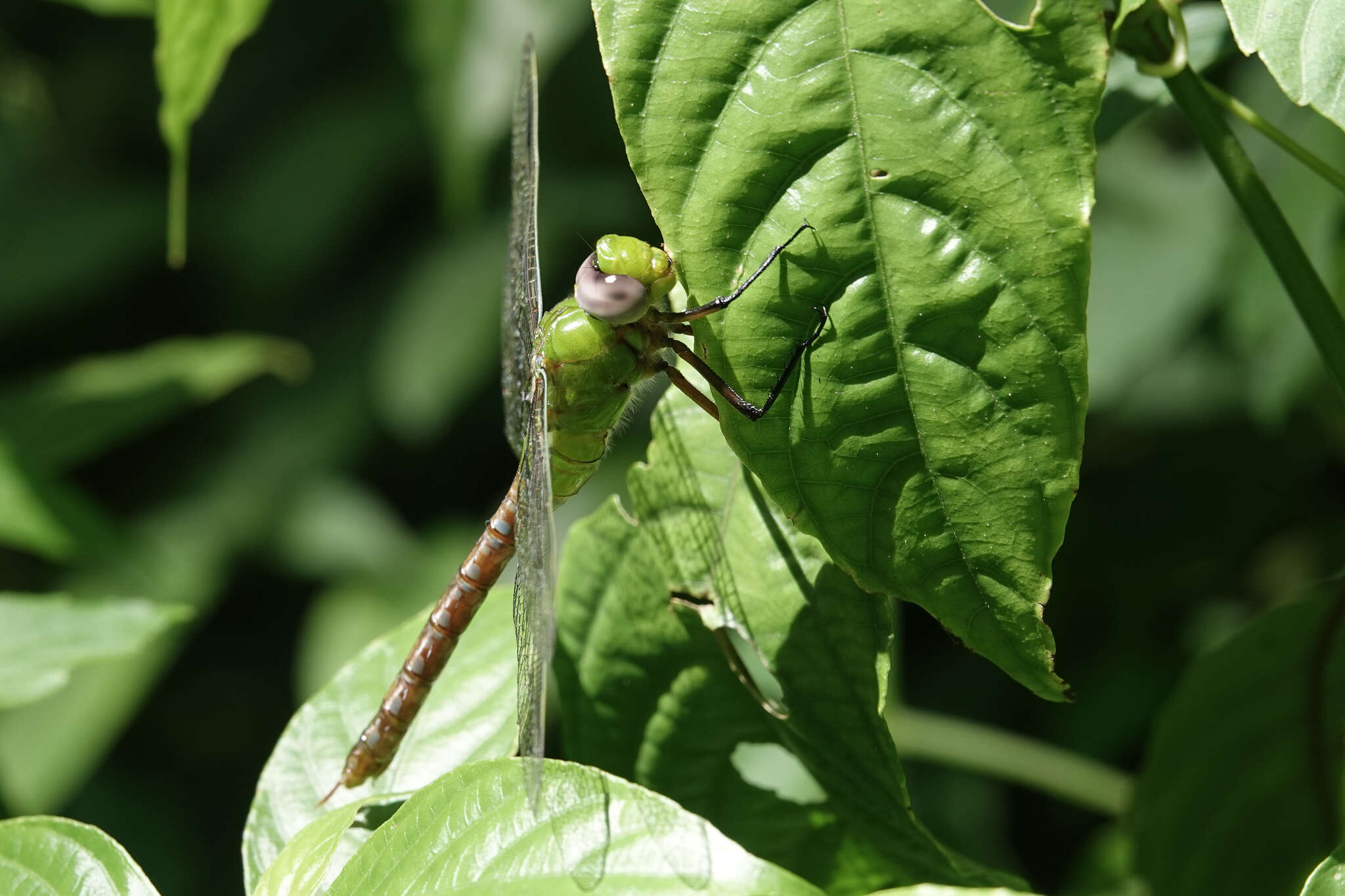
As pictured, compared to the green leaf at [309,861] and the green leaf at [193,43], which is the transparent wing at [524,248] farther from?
the green leaf at [309,861]

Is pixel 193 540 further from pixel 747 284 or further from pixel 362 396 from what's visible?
pixel 747 284

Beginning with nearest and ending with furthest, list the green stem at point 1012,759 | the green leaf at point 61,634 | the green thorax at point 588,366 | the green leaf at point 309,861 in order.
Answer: the green leaf at point 309,861
the green thorax at point 588,366
the green leaf at point 61,634
the green stem at point 1012,759

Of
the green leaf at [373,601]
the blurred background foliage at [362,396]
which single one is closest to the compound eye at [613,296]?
the blurred background foliage at [362,396]

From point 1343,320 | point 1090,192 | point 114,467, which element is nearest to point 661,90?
point 1090,192

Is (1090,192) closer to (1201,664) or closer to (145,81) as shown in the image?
(1201,664)

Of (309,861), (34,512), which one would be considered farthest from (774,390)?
(34,512)

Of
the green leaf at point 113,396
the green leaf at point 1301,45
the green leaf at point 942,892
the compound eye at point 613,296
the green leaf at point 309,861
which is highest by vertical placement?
the green leaf at point 1301,45
